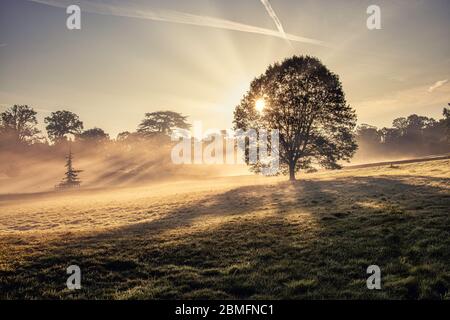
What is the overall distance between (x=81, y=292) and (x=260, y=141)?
3854 cm

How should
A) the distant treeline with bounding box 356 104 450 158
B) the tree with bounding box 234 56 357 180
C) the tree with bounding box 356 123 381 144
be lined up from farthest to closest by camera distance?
1. the tree with bounding box 356 123 381 144
2. the distant treeline with bounding box 356 104 450 158
3. the tree with bounding box 234 56 357 180

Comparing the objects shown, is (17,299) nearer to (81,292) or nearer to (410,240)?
(81,292)

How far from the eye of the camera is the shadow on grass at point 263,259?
934 centimetres

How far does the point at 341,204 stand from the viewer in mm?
22422

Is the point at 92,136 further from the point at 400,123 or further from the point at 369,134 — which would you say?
the point at 400,123

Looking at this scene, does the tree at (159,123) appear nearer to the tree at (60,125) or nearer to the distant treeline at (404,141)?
the tree at (60,125)

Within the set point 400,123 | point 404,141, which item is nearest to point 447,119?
point 404,141

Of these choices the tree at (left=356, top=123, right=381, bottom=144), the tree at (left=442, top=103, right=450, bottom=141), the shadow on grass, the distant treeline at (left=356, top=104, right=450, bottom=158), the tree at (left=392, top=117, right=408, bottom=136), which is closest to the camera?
the shadow on grass

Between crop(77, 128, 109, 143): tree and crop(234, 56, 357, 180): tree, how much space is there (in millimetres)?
84811

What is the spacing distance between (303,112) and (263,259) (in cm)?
3502

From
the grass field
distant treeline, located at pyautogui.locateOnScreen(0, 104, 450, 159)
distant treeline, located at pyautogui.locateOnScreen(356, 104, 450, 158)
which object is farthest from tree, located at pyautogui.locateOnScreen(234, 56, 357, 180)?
distant treeline, located at pyautogui.locateOnScreen(356, 104, 450, 158)

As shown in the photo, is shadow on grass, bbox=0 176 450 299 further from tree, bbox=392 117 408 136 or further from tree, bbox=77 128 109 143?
tree, bbox=392 117 408 136

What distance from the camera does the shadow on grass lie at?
368 inches

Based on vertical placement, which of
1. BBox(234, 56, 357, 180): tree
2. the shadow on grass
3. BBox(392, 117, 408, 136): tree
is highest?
BBox(392, 117, 408, 136): tree
